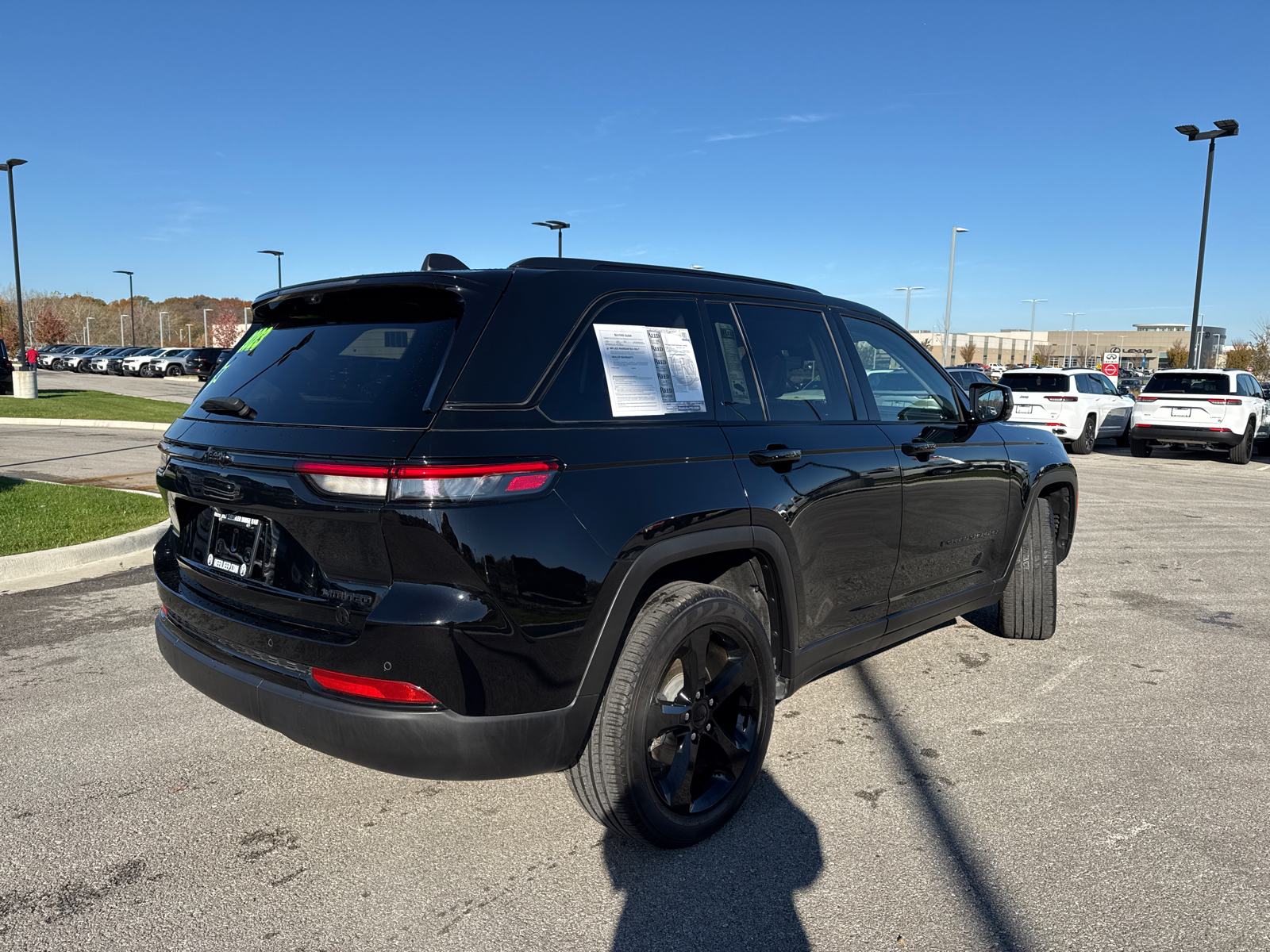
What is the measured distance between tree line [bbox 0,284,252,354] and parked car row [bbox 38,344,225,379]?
2606 centimetres

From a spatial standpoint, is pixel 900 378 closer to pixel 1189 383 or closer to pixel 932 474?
pixel 932 474

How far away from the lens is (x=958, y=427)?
4363mm

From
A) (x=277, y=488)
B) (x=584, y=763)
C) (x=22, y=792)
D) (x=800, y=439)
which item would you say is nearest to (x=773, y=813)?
(x=584, y=763)

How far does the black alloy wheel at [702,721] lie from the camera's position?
290cm

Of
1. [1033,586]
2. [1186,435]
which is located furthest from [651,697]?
[1186,435]

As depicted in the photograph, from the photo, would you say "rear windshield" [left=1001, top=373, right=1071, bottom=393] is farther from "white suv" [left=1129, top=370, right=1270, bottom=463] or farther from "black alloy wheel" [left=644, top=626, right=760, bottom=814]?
"black alloy wheel" [left=644, top=626, right=760, bottom=814]

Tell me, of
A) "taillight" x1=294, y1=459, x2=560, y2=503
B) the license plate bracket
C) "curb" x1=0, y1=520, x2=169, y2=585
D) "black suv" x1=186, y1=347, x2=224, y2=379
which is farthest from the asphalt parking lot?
"black suv" x1=186, y1=347, x2=224, y2=379

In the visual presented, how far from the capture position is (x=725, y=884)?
2.78m

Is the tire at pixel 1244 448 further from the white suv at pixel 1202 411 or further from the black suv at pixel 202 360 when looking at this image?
the black suv at pixel 202 360

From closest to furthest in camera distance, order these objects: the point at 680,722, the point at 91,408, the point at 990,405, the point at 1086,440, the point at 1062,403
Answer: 1. the point at 680,722
2. the point at 990,405
3. the point at 1062,403
4. the point at 1086,440
5. the point at 91,408

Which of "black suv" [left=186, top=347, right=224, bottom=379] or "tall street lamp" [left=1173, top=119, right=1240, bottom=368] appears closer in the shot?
"tall street lamp" [left=1173, top=119, right=1240, bottom=368]

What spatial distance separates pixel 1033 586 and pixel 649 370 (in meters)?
3.27

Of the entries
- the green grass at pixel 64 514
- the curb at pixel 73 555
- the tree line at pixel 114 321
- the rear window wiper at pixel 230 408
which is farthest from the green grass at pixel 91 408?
the tree line at pixel 114 321

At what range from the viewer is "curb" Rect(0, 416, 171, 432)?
60.6 feet
